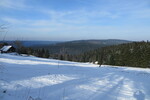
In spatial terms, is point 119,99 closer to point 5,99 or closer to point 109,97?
point 109,97

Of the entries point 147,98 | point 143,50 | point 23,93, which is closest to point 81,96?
point 23,93

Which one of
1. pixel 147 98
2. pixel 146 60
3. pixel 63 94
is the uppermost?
pixel 63 94

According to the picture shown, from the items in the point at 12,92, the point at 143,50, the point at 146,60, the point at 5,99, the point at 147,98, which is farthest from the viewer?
the point at 143,50

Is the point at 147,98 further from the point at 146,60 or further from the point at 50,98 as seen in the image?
the point at 146,60

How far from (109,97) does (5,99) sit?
3.48 metres

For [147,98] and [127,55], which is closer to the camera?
[147,98]

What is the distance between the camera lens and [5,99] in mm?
3350

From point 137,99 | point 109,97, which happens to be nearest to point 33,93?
point 109,97

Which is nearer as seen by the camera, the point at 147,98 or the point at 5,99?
the point at 5,99

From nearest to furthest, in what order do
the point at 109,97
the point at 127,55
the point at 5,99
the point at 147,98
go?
the point at 5,99 < the point at 109,97 < the point at 147,98 < the point at 127,55

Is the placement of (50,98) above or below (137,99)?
above

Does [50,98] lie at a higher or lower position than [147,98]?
higher

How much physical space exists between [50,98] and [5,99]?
127cm

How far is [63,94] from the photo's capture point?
4430 mm
